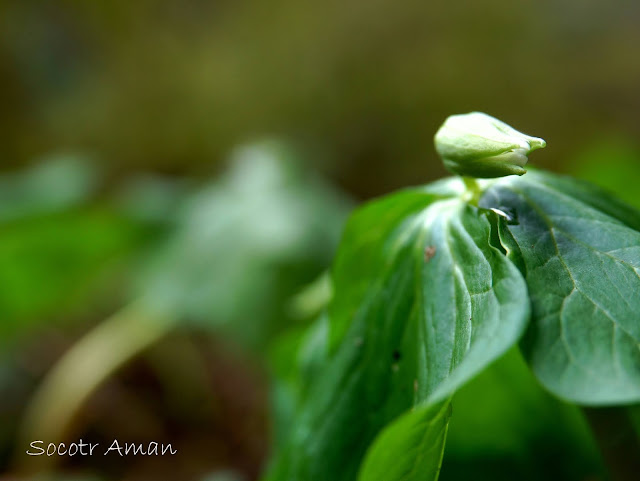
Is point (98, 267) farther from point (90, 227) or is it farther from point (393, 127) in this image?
point (393, 127)

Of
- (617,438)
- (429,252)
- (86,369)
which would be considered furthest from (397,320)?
(86,369)

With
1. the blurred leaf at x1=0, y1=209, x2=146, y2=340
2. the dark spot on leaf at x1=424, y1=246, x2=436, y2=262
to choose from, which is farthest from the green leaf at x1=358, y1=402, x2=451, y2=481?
the blurred leaf at x1=0, y1=209, x2=146, y2=340

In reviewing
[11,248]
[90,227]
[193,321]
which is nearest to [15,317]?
[11,248]

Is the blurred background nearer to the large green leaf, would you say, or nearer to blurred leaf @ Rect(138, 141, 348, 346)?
blurred leaf @ Rect(138, 141, 348, 346)

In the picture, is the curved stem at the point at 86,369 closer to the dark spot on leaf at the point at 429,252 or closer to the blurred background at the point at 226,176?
the blurred background at the point at 226,176

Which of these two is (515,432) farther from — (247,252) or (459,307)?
(247,252)

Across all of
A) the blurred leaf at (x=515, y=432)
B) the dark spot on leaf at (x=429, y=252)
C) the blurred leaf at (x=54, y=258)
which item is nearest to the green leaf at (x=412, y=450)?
the dark spot on leaf at (x=429, y=252)
